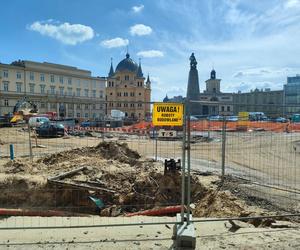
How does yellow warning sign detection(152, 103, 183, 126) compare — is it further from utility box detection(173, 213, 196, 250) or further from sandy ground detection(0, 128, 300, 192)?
sandy ground detection(0, 128, 300, 192)

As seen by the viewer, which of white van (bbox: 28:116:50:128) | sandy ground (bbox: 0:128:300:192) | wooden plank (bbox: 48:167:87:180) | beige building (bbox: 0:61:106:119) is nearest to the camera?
wooden plank (bbox: 48:167:87:180)

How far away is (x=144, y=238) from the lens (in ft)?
17.0

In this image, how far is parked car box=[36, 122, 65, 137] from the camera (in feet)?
107

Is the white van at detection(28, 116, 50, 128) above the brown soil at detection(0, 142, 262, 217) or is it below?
above

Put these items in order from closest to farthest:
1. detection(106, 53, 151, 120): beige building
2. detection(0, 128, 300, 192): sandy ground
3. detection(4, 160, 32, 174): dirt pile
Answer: detection(4, 160, 32, 174): dirt pile < detection(0, 128, 300, 192): sandy ground < detection(106, 53, 151, 120): beige building

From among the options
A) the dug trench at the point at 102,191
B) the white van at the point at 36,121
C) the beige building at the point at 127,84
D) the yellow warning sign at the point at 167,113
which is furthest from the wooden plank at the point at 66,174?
the beige building at the point at 127,84

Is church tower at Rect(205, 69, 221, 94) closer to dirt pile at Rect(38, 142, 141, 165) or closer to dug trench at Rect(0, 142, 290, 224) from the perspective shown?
dirt pile at Rect(38, 142, 141, 165)

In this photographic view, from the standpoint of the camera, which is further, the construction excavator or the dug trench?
the dug trench

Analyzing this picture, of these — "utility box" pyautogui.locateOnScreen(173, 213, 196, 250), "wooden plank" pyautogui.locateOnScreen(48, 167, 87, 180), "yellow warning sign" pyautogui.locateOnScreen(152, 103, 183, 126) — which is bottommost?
"wooden plank" pyautogui.locateOnScreen(48, 167, 87, 180)

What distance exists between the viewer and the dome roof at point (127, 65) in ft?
397

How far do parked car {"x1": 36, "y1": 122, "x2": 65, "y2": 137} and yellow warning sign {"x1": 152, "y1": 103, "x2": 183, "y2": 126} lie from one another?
28589 millimetres

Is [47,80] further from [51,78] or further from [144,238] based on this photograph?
[144,238]

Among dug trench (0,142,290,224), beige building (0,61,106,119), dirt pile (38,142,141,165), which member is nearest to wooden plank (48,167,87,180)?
dug trench (0,142,290,224)

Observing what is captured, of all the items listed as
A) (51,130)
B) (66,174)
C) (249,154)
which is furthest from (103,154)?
(51,130)
